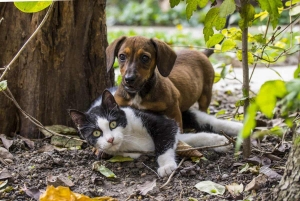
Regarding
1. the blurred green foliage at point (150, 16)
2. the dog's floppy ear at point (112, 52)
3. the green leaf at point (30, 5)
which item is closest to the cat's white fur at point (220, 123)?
the dog's floppy ear at point (112, 52)

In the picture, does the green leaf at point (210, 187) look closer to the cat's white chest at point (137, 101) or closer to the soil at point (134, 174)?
the soil at point (134, 174)

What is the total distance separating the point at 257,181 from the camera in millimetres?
3049

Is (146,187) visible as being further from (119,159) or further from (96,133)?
(96,133)

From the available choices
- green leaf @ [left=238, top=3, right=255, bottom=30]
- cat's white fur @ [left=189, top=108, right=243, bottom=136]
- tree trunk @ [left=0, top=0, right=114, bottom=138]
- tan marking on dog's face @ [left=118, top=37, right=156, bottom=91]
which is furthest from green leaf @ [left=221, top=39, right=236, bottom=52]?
tree trunk @ [left=0, top=0, right=114, bottom=138]

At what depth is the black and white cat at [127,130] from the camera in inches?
144

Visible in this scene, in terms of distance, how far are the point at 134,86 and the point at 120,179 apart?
76 cm

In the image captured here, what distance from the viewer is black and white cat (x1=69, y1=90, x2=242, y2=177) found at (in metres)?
3.67

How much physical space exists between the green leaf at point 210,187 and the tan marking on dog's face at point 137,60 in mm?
996

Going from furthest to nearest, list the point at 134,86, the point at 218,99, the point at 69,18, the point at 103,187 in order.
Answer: the point at 218,99, the point at 69,18, the point at 134,86, the point at 103,187

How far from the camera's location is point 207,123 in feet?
15.3

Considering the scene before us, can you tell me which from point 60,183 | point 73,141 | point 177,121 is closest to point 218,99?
point 177,121

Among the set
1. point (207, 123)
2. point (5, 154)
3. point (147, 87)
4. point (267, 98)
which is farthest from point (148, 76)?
point (267, 98)

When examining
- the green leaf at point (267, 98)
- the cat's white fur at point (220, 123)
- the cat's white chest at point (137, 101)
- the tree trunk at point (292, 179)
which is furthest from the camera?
the cat's white fur at point (220, 123)

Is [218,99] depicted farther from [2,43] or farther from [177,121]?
[2,43]
